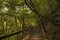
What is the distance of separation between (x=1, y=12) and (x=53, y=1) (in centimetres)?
351

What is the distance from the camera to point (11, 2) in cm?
815

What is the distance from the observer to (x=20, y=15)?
345 inches

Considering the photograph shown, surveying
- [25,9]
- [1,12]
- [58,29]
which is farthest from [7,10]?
[58,29]

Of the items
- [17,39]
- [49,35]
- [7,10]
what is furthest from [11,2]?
[49,35]

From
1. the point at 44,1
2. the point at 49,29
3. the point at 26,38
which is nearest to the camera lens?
the point at 49,29

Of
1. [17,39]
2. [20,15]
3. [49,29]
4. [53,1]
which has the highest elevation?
[53,1]

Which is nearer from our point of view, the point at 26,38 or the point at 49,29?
the point at 49,29

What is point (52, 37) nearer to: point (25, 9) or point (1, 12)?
point (25, 9)

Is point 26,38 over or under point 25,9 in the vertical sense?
under

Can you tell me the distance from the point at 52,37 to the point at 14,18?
8.96 feet

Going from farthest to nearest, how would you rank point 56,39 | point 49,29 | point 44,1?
point 44,1, point 49,29, point 56,39

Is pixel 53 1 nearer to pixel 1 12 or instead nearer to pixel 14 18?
pixel 14 18

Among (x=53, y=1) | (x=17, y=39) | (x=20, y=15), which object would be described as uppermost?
(x=53, y=1)

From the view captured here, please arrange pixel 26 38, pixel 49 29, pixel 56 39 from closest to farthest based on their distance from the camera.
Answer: pixel 56 39 → pixel 49 29 → pixel 26 38
